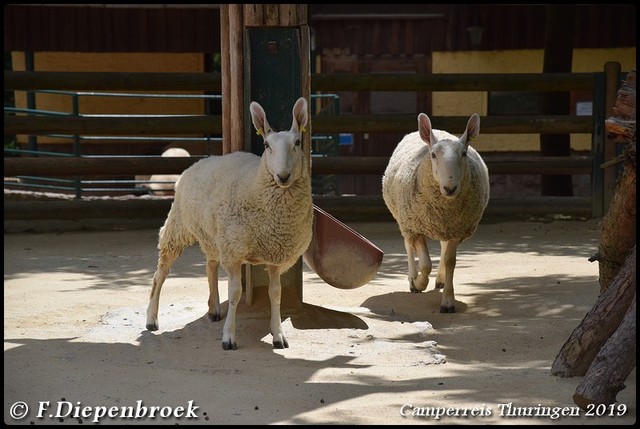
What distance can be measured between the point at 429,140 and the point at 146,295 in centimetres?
274

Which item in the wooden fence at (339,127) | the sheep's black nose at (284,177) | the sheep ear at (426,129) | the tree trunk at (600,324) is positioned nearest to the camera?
the tree trunk at (600,324)

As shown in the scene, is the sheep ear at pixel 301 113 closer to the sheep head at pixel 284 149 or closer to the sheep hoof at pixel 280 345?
the sheep head at pixel 284 149

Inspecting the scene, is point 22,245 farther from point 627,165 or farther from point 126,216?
point 627,165

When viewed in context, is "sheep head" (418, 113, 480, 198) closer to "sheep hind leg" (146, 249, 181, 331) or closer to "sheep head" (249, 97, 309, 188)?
"sheep head" (249, 97, 309, 188)

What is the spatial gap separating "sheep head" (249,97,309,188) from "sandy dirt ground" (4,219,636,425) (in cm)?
118

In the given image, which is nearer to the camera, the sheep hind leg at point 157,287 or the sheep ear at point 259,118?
the sheep ear at point 259,118

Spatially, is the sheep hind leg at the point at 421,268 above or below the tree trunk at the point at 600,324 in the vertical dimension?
below

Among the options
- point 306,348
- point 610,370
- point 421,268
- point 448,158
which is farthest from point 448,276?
point 610,370

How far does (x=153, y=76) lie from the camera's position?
517 inches

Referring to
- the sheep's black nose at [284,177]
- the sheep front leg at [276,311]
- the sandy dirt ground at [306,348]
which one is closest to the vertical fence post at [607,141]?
the sandy dirt ground at [306,348]

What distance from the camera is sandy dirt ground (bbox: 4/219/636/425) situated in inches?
196

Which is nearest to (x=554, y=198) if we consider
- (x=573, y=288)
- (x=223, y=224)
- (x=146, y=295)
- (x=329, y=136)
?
(x=329, y=136)

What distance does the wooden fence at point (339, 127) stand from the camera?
13.0 metres
